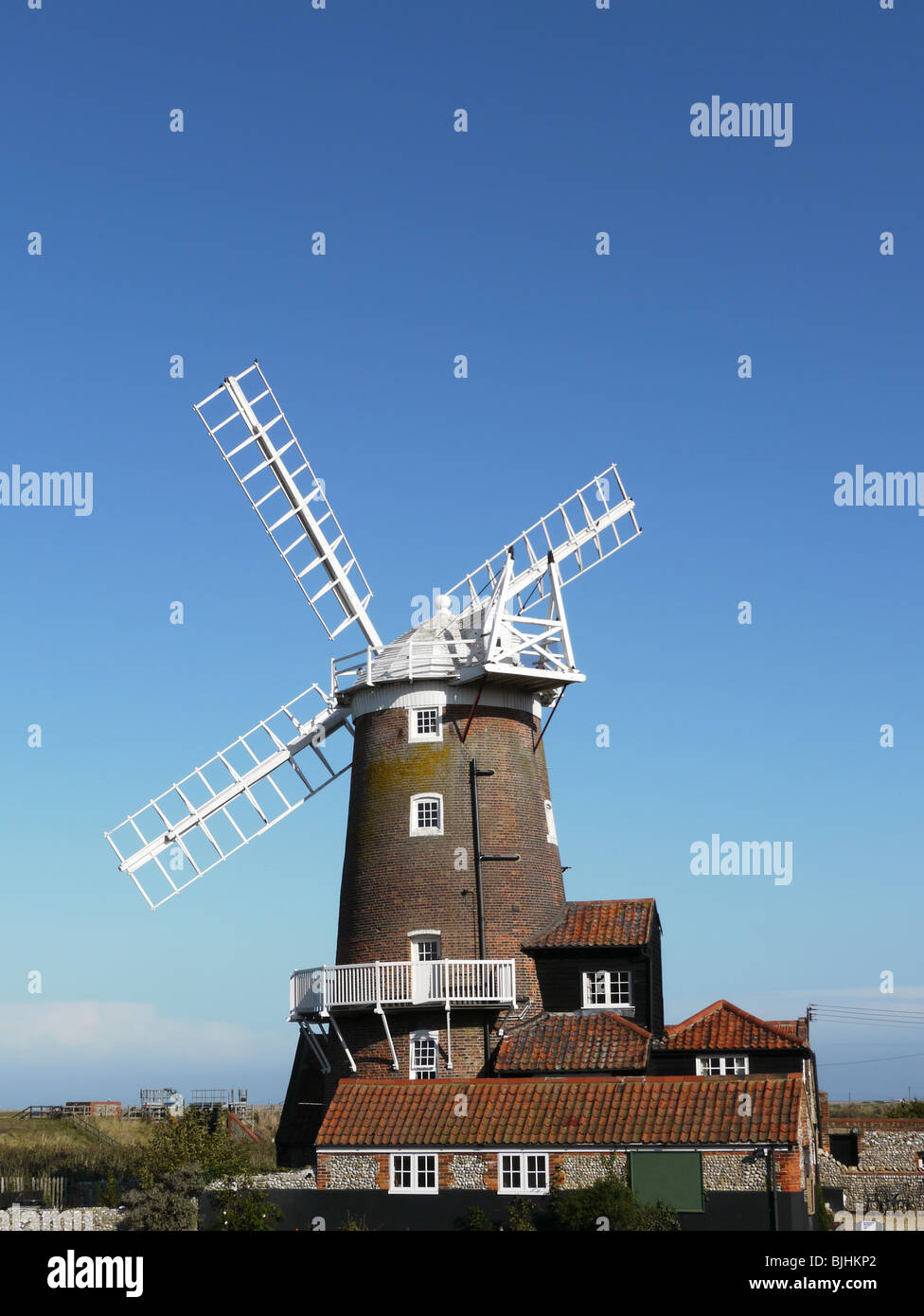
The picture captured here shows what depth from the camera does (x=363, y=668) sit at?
4194 centimetres

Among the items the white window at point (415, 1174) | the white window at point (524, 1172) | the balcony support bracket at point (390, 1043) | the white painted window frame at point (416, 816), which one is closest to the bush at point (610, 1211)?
the white window at point (524, 1172)

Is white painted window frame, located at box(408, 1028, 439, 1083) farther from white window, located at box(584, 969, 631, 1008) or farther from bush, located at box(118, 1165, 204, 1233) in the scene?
bush, located at box(118, 1165, 204, 1233)

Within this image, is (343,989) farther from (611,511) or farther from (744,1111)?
(611,511)

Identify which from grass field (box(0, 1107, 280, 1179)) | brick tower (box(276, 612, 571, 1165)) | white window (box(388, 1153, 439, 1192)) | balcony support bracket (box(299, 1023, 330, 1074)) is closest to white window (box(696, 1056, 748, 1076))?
brick tower (box(276, 612, 571, 1165))

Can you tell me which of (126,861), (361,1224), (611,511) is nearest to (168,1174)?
(361,1224)

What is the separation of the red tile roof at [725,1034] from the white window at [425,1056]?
5.83m

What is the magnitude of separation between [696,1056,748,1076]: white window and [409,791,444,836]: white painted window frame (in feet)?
29.2

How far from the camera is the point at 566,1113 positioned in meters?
34.6

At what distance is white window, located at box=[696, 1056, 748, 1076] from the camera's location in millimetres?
38531

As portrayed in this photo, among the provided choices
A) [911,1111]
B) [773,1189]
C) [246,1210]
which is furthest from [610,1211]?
[911,1111]

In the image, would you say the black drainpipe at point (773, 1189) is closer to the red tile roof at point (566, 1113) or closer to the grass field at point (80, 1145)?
the red tile roof at point (566, 1113)

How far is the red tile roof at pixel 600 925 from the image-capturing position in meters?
39.3

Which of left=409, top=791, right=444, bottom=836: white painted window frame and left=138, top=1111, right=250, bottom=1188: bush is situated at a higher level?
left=409, top=791, right=444, bottom=836: white painted window frame
